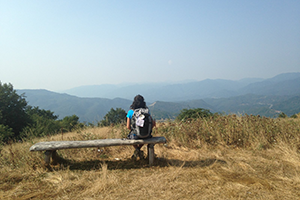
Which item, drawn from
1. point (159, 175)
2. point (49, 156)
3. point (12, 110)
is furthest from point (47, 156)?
point (12, 110)

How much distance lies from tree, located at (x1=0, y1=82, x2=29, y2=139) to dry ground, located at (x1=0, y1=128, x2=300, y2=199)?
21.8 metres

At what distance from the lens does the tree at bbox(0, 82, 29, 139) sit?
22.3 metres

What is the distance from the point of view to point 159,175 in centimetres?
349

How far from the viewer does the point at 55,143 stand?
3871 millimetres

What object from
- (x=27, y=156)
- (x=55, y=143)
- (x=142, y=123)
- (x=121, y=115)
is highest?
(x=142, y=123)

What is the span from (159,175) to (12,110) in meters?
26.2

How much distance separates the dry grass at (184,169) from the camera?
289 cm

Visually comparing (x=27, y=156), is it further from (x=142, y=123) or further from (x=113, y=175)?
(x=142, y=123)

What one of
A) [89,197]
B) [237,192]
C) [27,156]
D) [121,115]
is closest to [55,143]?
[27,156]

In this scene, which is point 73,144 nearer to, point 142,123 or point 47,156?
point 47,156

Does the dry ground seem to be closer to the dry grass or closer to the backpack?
the dry grass

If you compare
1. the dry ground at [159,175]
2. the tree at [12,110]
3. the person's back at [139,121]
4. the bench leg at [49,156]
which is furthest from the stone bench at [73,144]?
the tree at [12,110]

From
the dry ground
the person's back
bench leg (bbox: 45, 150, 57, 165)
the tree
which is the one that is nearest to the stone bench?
bench leg (bbox: 45, 150, 57, 165)

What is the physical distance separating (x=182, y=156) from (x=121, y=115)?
45.1 metres
